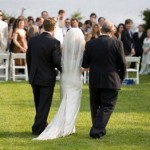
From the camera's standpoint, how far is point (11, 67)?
78.5 feet

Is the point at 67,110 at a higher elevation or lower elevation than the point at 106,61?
lower

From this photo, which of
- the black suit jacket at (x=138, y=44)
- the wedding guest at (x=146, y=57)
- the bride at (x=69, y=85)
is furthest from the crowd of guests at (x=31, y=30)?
the bride at (x=69, y=85)

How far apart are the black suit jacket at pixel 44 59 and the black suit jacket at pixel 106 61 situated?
1.84 ft

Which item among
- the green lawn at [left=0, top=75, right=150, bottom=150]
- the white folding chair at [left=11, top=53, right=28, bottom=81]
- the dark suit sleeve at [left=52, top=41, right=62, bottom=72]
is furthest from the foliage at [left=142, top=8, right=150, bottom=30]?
the dark suit sleeve at [left=52, top=41, right=62, bottom=72]

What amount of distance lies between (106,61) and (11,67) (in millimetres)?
Result: 12333

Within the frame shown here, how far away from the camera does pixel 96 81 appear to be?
39.1ft

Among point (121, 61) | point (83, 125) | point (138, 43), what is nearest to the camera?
point (121, 61)

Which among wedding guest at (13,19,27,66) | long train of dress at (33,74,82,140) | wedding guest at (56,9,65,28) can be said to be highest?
wedding guest at (56,9,65,28)

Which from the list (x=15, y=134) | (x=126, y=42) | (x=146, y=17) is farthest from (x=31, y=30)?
(x=146, y=17)

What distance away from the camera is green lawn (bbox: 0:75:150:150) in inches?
444

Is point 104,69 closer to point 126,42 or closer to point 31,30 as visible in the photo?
point 31,30

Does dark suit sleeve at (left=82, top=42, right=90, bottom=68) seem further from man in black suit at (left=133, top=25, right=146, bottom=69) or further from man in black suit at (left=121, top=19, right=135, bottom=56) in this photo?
man in black suit at (left=133, top=25, right=146, bottom=69)

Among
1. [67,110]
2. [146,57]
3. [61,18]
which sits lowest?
[146,57]

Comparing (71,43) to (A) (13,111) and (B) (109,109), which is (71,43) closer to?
(B) (109,109)
